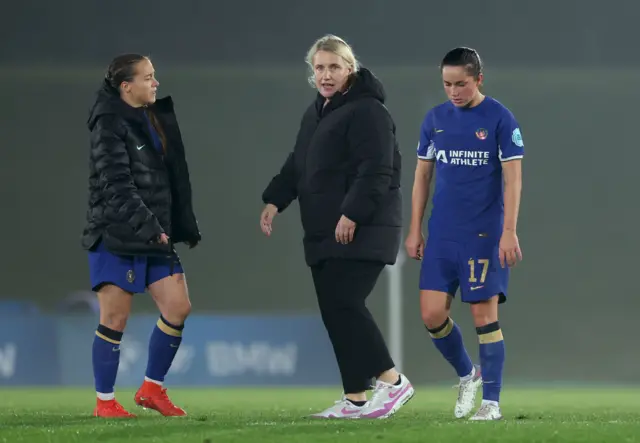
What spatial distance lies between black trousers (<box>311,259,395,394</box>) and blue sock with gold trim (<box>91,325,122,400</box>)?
93 centimetres

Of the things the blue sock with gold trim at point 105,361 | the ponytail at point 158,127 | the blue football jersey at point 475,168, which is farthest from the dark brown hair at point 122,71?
the blue football jersey at point 475,168

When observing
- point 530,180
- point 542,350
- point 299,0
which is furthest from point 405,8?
point 542,350

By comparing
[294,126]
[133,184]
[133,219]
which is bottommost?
[133,219]

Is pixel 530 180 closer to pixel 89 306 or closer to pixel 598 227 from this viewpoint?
pixel 598 227

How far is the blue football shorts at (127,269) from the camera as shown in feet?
17.7

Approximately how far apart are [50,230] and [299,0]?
496 cm

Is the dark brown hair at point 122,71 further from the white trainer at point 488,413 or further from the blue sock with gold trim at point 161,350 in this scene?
the white trainer at point 488,413

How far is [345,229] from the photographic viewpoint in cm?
511

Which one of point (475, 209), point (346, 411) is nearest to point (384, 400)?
point (346, 411)

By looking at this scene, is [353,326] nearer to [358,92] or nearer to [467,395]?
[467,395]

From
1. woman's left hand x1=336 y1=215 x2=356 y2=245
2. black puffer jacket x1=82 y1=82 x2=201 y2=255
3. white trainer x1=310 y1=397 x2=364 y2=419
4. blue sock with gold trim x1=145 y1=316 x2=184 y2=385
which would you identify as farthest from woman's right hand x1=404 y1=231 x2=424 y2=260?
blue sock with gold trim x1=145 y1=316 x2=184 y2=385

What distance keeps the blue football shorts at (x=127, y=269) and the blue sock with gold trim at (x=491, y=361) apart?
4.36 feet

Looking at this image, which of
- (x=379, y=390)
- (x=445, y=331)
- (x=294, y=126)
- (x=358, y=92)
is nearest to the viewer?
(x=379, y=390)

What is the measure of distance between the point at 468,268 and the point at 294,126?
1434cm
